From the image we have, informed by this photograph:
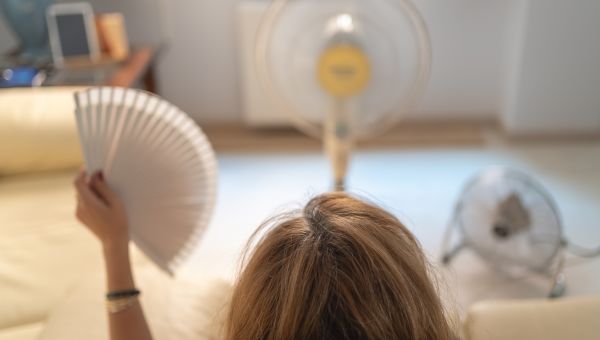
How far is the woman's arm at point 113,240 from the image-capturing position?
95 cm

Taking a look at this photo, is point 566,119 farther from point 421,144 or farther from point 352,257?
point 352,257

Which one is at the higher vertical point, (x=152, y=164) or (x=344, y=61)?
(x=344, y=61)

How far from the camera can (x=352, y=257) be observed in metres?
0.63

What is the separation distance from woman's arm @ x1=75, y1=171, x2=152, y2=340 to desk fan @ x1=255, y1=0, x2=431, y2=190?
0.74m

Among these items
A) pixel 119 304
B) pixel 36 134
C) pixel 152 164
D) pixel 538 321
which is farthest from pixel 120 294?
pixel 36 134

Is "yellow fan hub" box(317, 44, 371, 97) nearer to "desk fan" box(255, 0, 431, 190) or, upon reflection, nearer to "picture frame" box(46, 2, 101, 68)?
"desk fan" box(255, 0, 431, 190)

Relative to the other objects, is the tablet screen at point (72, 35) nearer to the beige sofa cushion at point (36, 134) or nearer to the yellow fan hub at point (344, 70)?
the beige sofa cushion at point (36, 134)

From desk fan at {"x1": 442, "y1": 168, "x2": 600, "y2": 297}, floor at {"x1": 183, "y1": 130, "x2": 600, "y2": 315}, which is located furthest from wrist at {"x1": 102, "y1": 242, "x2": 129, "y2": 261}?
desk fan at {"x1": 442, "y1": 168, "x2": 600, "y2": 297}

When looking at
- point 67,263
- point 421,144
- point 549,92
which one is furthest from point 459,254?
point 67,263

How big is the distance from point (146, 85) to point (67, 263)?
1385 mm

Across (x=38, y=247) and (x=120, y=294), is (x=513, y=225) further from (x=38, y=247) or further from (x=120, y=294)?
(x=38, y=247)

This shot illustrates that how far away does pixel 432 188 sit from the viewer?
242 centimetres

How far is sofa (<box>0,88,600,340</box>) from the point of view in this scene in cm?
83

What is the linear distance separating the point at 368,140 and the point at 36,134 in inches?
66.8
